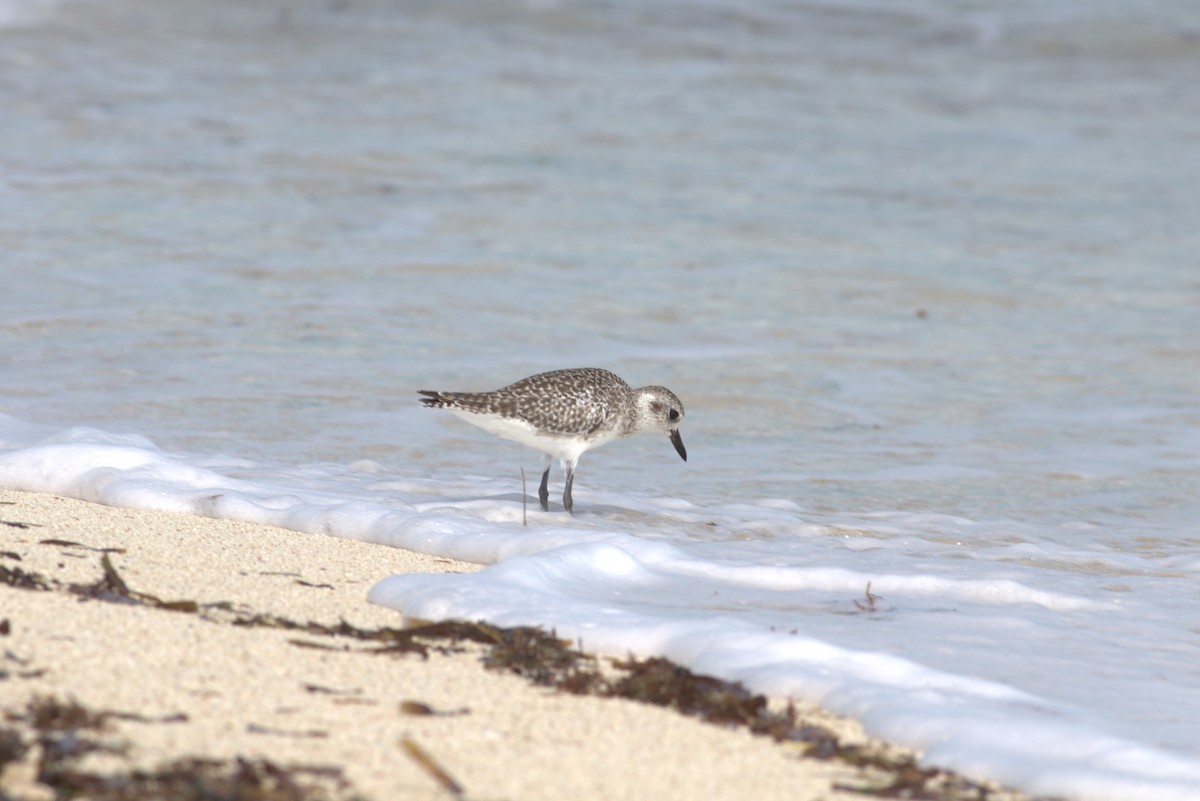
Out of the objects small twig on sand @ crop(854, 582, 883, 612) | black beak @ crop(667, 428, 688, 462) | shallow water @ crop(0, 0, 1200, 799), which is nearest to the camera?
shallow water @ crop(0, 0, 1200, 799)

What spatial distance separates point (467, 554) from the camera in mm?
5621

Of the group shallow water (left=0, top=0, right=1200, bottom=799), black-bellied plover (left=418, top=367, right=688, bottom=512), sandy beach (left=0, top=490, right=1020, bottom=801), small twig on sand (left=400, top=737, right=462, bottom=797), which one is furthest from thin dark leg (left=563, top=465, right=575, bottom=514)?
small twig on sand (left=400, top=737, right=462, bottom=797)

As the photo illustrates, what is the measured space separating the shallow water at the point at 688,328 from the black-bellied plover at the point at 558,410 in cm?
31

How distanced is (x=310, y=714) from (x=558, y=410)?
3.18 metres

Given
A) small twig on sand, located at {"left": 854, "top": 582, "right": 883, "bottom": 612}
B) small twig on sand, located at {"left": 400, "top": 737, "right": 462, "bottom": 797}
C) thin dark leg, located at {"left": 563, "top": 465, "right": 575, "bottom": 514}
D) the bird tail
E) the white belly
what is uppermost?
the bird tail

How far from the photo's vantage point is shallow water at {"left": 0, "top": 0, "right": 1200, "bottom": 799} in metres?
4.85

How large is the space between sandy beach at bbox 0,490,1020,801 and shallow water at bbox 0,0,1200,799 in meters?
0.44

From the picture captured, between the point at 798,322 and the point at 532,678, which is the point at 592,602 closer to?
the point at 532,678

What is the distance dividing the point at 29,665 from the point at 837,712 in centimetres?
198

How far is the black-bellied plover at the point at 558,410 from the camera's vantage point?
646cm

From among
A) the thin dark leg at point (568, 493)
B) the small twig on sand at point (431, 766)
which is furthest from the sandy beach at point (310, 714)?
the thin dark leg at point (568, 493)

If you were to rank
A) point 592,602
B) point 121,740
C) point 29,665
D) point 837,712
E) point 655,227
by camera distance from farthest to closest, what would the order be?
point 655,227 → point 592,602 → point 837,712 → point 29,665 → point 121,740

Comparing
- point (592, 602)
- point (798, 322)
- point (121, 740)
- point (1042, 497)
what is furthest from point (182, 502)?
point (798, 322)

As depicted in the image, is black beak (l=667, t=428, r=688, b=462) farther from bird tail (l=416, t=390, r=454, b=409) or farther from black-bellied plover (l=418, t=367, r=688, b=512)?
bird tail (l=416, t=390, r=454, b=409)
